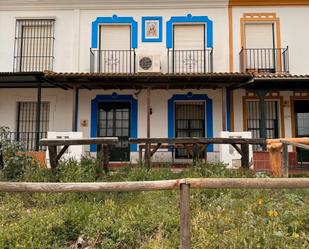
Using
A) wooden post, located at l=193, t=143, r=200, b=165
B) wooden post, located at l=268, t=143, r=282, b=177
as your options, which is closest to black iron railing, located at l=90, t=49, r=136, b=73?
wooden post, located at l=193, t=143, r=200, b=165

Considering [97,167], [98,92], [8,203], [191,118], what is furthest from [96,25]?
[8,203]

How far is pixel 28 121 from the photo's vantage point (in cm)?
1226

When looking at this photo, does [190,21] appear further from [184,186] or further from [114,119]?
[184,186]

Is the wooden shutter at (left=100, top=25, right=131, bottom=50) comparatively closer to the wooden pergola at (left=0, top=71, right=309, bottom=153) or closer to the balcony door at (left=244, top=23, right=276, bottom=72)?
the wooden pergola at (left=0, top=71, right=309, bottom=153)

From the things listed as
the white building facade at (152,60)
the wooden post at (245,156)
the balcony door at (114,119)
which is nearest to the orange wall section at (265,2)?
the white building facade at (152,60)

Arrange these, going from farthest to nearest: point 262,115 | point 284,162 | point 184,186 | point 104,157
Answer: point 262,115 → point 104,157 → point 284,162 → point 184,186

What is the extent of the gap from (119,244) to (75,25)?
34.5 ft

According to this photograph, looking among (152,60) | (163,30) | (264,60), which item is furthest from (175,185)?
(264,60)

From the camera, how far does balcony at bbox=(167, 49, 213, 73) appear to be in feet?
39.4

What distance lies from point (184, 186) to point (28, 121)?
1069 centimetres

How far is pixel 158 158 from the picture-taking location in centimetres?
1145

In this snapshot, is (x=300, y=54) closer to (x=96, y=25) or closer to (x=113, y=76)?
(x=113, y=76)

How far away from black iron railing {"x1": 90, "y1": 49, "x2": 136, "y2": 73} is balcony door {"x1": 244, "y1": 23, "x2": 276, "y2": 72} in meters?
4.55

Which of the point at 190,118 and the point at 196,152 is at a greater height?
the point at 190,118
